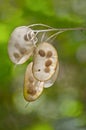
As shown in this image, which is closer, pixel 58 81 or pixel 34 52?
pixel 34 52

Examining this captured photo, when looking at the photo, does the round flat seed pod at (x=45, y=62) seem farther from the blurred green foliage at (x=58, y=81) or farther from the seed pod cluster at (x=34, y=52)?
the blurred green foliage at (x=58, y=81)

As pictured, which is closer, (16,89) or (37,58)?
(37,58)

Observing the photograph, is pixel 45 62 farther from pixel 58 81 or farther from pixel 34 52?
pixel 58 81

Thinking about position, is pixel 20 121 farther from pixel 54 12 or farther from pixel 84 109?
pixel 54 12

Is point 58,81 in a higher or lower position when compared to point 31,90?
higher

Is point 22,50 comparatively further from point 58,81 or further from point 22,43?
point 58,81

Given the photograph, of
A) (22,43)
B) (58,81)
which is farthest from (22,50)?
(58,81)

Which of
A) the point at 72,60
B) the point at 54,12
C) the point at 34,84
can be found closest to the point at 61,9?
the point at 54,12
